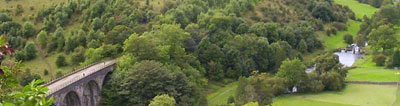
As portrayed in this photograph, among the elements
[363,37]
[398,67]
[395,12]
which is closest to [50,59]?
[398,67]

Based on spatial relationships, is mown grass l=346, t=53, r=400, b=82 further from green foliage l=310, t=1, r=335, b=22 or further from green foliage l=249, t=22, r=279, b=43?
green foliage l=310, t=1, r=335, b=22

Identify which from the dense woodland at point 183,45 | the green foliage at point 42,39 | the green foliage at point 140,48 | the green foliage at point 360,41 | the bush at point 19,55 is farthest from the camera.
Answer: the green foliage at point 360,41

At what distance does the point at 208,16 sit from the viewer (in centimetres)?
9162

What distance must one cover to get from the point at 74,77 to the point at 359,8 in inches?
4918

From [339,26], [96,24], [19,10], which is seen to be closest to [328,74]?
[96,24]

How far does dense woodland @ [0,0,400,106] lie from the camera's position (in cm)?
5903

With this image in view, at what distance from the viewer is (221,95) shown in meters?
72.6

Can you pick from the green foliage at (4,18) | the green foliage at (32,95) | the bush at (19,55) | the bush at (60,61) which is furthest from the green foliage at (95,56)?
the green foliage at (32,95)

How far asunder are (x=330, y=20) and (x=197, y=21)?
5423cm

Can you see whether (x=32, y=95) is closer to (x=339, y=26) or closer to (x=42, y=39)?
(x=42, y=39)

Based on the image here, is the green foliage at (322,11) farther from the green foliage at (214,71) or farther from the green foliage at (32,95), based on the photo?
the green foliage at (32,95)

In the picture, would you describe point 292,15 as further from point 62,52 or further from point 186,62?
point 62,52

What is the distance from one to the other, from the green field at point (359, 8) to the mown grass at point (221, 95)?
8460 centimetres

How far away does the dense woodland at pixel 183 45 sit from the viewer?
59031mm
